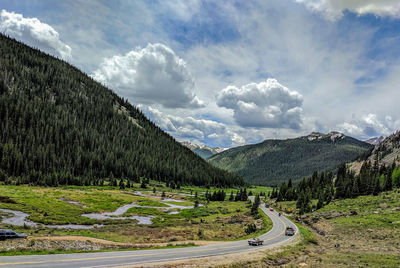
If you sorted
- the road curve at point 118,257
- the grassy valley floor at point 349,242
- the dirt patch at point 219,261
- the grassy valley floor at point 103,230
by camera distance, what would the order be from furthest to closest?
the grassy valley floor at point 103,230, the grassy valley floor at point 349,242, the dirt patch at point 219,261, the road curve at point 118,257

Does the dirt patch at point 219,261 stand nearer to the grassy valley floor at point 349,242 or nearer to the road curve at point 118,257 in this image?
the grassy valley floor at point 349,242

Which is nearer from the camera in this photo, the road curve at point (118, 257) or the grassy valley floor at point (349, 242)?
the road curve at point (118, 257)

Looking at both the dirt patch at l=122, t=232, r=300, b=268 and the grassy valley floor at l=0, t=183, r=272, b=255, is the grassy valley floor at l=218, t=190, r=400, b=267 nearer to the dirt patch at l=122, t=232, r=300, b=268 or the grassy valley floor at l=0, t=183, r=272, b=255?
the dirt patch at l=122, t=232, r=300, b=268

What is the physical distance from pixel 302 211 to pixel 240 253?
7431 cm

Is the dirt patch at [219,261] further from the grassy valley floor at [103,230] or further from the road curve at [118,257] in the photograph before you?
the grassy valley floor at [103,230]

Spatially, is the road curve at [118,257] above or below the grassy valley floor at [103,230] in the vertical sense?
above

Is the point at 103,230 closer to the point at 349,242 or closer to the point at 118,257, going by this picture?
the point at 118,257

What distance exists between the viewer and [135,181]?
195125mm

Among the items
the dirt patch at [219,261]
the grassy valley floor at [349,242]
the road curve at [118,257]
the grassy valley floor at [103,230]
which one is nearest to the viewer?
the road curve at [118,257]

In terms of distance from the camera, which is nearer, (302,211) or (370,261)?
(370,261)

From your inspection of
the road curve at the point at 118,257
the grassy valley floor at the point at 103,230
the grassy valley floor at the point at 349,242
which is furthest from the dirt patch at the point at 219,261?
the grassy valley floor at the point at 103,230

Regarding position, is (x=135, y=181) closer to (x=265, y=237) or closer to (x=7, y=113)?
(x=7, y=113)

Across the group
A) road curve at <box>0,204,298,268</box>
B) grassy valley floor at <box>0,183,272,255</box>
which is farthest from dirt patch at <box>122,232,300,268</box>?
grassy valley floor at <box>0,183,272,255</box>

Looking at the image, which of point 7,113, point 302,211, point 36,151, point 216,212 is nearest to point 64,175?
point 36,151
